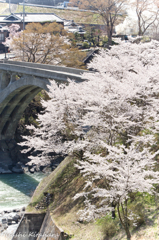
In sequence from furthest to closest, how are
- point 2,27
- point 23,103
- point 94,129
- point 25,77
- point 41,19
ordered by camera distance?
point 41,19 → point 2,27 → point 23,103 → point 25,77 → point 94,129

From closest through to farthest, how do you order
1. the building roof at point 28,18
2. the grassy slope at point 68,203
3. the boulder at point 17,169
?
the grassy slope at point 68,203
the boulder at point 17,169
the building roof at point 28,18

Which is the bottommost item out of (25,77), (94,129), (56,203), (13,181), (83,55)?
(13,181)

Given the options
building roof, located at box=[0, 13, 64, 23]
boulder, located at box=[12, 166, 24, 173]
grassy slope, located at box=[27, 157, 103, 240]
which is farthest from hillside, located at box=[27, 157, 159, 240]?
building roof, located at box=[0, 13, 64, 23]

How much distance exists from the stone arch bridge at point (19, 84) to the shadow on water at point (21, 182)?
308 inches

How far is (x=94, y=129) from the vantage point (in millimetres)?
12031

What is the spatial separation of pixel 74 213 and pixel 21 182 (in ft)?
48.4

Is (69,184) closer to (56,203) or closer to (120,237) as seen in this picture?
(56,203)

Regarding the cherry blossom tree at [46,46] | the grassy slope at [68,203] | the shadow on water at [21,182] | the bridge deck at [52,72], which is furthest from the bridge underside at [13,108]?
the grassy slope at [68,203]

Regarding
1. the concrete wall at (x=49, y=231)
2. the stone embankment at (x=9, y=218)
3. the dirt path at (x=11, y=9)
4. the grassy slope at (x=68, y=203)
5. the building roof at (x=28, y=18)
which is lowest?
the stone embankment at (x=9, y=218)

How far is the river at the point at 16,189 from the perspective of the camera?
2028cm

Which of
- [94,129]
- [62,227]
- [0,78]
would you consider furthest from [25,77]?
[62,227]

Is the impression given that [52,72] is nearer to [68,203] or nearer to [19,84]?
[19,84]

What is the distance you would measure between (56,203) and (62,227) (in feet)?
7.60

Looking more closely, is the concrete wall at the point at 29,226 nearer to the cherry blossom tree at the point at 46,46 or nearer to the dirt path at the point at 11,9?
the cherry blossom tree at the point at 46,46
